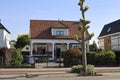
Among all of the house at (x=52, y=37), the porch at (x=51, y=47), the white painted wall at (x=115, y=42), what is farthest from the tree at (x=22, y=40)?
the white painted wall at (x=115, y=42)

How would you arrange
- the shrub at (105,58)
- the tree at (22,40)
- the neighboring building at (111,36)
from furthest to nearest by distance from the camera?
the tree at (22,40), the neighboring building at (111,36), the shrub at (105,58)

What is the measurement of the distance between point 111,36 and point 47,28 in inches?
605

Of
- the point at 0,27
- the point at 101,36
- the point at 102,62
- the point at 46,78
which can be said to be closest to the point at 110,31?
the point at 101,36

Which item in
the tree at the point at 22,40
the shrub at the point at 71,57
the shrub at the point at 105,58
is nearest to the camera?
the shrub at the point at 71,57

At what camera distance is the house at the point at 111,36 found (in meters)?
67.4

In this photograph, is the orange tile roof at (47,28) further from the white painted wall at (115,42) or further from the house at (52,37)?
the white painted wall at (115,42)

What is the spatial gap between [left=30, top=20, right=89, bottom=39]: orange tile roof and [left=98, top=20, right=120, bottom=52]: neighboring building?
7.79 m

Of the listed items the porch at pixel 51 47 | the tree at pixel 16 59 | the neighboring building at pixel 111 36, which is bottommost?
the tree at pixel 16 59

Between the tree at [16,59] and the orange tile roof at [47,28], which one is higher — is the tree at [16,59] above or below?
below

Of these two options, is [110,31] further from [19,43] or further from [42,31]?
[19,43]

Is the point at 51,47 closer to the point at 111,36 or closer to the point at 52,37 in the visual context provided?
the point at 52,37

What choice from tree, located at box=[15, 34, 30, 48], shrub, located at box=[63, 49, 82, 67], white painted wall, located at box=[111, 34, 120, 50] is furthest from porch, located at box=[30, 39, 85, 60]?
tree, located at box=[15, 34, 30, 48]

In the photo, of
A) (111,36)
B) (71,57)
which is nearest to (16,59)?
(71,57)

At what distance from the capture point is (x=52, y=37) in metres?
63.1
